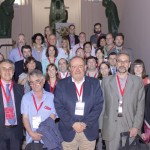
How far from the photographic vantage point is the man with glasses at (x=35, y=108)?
3291 mm

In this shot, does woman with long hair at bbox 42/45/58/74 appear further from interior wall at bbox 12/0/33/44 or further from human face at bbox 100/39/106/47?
interior wall at bbox 12/0/33/44

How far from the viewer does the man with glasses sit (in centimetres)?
329

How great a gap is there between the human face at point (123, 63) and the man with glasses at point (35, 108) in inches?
32.2

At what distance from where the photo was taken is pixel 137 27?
8461mm

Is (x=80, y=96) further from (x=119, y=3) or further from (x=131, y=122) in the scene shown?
(x=119, y=3)

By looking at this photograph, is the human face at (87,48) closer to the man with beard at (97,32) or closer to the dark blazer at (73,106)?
the man with beard at (97,32)

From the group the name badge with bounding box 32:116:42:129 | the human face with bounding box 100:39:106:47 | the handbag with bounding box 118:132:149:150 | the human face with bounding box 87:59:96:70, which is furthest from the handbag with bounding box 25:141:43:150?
the human face with bounding box 100:39:106:47

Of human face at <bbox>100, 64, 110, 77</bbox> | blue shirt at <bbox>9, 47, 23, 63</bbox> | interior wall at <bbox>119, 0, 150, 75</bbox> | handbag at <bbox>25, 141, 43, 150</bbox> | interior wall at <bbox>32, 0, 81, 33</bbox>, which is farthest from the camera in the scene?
interior wall at <bbox>32, 0, 81, 33</bbox>

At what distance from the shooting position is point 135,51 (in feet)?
28.1

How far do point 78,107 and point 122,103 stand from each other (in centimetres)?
48

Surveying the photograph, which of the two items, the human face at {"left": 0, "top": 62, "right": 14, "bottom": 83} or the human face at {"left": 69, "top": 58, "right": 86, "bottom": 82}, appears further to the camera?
the human face at {"left": 0, "top": 62, "right": 14, "bottom": 83}

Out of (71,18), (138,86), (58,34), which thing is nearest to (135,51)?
(58,34)

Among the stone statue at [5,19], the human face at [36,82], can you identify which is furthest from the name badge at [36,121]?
the stone statue at [5,19]

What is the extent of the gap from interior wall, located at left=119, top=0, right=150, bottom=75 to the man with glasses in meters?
4.24
